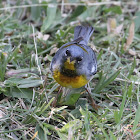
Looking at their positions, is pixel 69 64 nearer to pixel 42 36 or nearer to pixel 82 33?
pixel 82 33

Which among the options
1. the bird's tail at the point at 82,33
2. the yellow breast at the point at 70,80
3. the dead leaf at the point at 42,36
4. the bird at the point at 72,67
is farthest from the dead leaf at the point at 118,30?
the yellow breast at the point at 70,80

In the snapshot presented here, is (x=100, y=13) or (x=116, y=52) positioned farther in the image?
(x=100, y=13)

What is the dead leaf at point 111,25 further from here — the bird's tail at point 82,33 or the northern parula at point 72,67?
the northern parula at point 72,67

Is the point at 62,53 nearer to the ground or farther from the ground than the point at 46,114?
farther from the ground

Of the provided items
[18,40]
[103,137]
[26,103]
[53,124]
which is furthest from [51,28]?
[103,137]

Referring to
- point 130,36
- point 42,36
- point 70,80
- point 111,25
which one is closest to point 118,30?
point 111,25

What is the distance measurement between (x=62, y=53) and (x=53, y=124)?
37.7 inches

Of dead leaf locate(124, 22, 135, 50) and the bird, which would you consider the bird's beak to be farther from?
dead leaf locate(124, 22, 135, 50)

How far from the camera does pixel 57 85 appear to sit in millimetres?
4086

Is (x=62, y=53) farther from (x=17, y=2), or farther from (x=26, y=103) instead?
(x=17, y=2)

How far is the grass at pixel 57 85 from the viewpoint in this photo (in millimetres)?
3314

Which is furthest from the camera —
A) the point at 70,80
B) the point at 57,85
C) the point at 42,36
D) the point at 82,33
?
the point at 42,36

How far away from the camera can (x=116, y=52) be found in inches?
201

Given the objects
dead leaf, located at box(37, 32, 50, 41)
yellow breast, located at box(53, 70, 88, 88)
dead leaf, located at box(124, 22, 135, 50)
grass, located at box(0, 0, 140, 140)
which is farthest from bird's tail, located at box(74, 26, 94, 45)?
yellow breast, located at box(53, 70, 88, 88)
